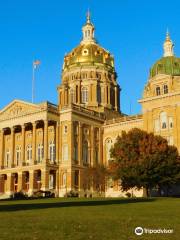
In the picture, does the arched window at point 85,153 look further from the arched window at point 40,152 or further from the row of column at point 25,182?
the arched window at point 40,152

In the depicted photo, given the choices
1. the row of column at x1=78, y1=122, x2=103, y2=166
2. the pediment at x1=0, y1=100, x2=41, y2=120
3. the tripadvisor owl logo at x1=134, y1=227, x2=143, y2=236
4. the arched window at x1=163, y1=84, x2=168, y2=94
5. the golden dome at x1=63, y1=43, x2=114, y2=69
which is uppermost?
the golden dome at x1=63, y1=43, x2=114, y2=69

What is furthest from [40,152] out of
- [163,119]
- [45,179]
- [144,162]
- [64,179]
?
[144,162]

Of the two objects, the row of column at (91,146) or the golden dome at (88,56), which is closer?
the row of column at (91,146)

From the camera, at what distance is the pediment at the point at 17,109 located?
88188 mm

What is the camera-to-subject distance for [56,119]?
287ft

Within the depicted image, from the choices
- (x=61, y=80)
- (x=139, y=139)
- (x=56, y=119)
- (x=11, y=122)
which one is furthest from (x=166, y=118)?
(x=61, y=80)

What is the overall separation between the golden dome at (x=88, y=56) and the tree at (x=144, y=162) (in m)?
44.1

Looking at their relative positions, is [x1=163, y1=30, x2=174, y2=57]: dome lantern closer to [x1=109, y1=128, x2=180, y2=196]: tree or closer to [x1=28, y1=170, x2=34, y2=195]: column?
[x1=109, y1=128, x2=180, y2=196]: tree

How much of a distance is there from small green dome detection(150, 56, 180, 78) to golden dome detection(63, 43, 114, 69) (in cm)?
2629

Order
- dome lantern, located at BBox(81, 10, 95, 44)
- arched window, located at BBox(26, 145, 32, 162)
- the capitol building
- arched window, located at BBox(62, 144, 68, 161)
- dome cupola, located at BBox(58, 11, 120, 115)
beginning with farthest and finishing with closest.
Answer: dome lantern, located at BBox(81, 10, 95, 44)
dome cupola, located at BBox(58, 11, 120, 115)
arched window, located at BBox(26, 145, 32, 162)
arched window, located at BBox(62, 144, 68, 161)
the capitol building

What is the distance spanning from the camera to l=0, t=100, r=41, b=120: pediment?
8819 cm

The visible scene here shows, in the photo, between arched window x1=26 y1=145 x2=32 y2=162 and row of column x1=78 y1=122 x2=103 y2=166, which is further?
arched window x1=26 y1=145 x2=32 y2=162

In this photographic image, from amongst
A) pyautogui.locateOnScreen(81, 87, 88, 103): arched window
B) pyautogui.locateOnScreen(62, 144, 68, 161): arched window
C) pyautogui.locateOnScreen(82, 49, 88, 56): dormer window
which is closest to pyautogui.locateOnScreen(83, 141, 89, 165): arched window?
pyautogui.locateOnScreen(62, 144, 68, 161): arched window

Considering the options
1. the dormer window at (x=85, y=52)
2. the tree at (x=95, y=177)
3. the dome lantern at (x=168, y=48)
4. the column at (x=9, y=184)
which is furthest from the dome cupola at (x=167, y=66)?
the column at (x=9, y=184)
